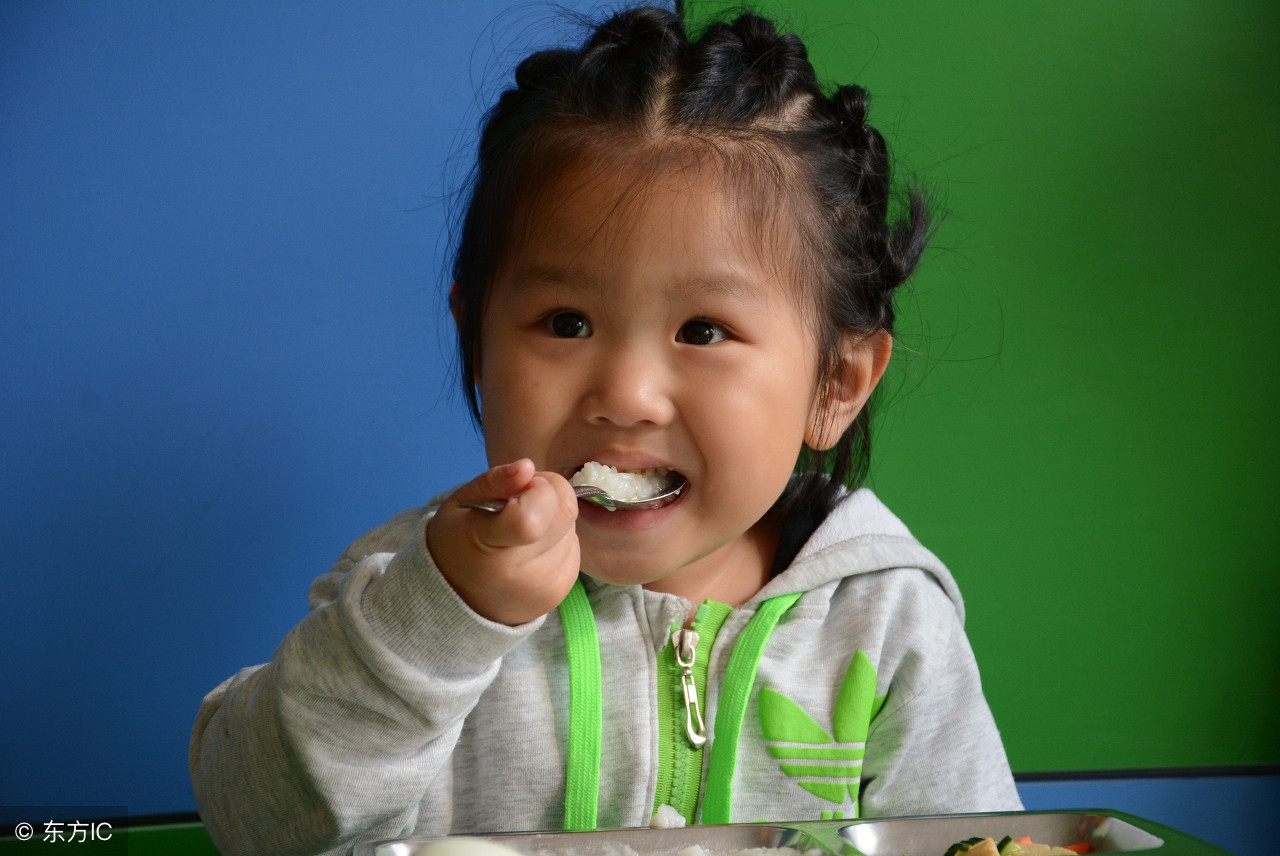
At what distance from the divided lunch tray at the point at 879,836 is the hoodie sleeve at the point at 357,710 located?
14cm

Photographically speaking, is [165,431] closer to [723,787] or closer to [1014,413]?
[723,787]

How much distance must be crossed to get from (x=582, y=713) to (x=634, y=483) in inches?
7.4

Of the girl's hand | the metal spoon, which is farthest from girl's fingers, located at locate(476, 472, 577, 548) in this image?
the metal spoon

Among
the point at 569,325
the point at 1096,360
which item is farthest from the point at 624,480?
the point at 1096,360

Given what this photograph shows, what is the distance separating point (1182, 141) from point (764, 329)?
693 millimetres

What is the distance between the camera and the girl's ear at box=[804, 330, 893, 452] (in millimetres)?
902

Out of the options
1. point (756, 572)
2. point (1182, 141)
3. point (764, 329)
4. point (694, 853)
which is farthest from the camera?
point (1182, 141)

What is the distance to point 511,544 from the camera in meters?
0.60

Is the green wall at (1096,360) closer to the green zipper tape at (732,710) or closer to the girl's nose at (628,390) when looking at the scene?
the green zipper tape at (732,710)

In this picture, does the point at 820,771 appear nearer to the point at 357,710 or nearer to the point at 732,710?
the point at 732,710

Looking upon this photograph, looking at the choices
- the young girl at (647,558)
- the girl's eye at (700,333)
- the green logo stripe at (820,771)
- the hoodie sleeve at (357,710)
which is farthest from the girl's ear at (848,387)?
the hoodie sleeve at (357,710)

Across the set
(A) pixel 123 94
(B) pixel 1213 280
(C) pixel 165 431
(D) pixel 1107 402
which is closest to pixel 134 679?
(C) pixel 165 431

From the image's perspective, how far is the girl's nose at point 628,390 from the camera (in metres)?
0.73

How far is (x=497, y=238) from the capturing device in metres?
0.82
